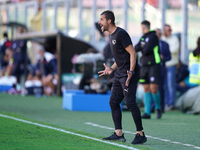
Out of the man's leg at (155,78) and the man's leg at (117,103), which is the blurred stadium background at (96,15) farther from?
the man's leg at (117,103)

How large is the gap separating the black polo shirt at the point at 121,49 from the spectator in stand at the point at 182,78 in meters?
7.81

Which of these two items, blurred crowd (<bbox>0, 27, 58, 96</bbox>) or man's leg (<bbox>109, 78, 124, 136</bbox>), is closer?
man's leg (<bbox>109, 78, 124, 136</bbox>)

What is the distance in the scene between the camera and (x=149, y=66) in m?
11.0

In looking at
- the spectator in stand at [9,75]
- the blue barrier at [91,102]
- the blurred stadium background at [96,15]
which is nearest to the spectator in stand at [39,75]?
the spectator in stand at [9,75]

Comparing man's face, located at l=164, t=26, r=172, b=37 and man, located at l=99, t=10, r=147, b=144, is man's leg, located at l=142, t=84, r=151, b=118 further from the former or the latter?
man, located at l=99, t=10, r=147, b=144

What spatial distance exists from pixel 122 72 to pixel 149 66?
3983mm

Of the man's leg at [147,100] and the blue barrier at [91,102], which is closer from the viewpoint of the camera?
the man's leg at [147,100]

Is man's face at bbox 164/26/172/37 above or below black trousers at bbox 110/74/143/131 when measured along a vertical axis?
above

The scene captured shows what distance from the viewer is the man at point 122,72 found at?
271 inches

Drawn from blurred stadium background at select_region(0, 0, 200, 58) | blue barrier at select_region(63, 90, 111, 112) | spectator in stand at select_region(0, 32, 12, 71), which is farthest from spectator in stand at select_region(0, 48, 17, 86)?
blue barrier at select_region(63, 90, 111, 112)

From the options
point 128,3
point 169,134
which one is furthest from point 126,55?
point 128,3

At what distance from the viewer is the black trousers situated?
6.86m

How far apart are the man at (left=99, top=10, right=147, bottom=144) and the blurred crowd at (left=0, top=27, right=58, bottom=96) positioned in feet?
42.0

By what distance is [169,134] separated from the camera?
26.4ft
